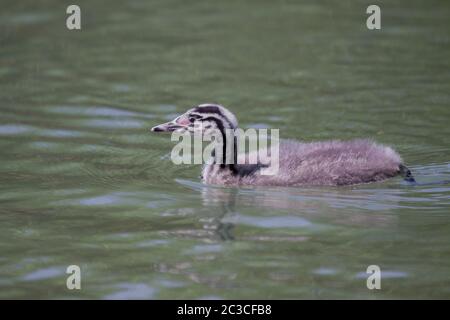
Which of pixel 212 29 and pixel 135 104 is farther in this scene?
pixel 212 29

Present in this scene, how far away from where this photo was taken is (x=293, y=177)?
1114 cm

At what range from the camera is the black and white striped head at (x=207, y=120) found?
1115cm

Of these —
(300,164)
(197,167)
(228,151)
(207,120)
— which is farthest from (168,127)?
(300,164)

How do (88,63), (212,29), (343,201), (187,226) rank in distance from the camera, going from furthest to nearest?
(212,29) → (88,63) → (343,201) → (187,226)

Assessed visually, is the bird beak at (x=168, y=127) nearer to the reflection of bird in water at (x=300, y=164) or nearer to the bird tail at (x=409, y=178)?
the reflection of bird in water at (x=300, y=164)

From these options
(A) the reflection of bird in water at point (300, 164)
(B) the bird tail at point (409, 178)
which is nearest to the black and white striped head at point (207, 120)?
(A) the reflection of bird in water at point (300, 164)

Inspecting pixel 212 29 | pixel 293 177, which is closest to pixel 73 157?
pixel 293 177

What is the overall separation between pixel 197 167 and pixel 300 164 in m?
1.70

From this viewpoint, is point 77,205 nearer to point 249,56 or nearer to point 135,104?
point 135,104

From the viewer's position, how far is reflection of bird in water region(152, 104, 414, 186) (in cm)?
1115

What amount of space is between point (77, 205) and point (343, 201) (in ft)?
9.41

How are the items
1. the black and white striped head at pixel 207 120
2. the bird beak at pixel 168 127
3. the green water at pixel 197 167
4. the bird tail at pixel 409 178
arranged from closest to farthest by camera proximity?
the green water at pixel 197 167 → the black and white striped head at pixel 207 120 → the bird tail at pixel 409 178 → the bird beak at pixel 168 127

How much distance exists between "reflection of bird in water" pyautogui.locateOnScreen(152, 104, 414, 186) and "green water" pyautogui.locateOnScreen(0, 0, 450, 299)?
0.16 metres

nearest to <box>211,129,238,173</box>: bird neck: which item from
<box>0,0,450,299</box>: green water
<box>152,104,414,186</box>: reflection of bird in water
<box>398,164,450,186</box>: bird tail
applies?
<box>152,104,414,186</box>: reflection of bird in water
